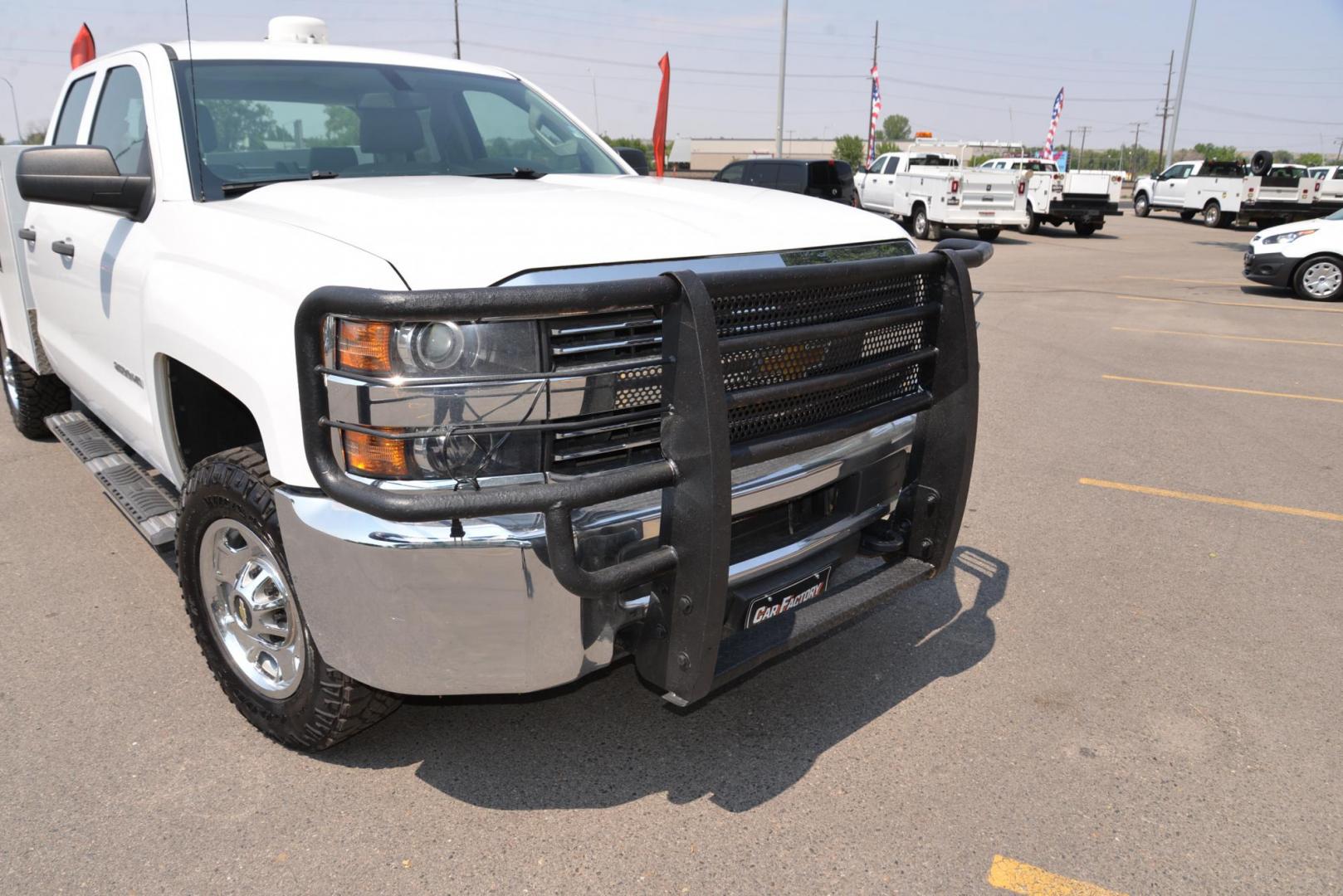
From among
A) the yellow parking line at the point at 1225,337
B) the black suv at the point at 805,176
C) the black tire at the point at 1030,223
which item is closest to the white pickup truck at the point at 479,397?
the yellow parking line at the point at 1225,337

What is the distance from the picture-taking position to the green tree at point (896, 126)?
15600cm

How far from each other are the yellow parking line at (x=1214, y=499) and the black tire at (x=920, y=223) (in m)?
17.3

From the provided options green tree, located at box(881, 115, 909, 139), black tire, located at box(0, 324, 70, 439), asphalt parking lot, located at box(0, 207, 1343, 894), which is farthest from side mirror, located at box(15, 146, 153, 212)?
green tree, located at box(881, 115, 909, 139)

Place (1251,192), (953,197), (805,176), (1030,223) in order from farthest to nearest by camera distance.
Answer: (1251,192), (1030,223), (953,197), (805,176)

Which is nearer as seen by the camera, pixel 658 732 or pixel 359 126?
pixel 658 732

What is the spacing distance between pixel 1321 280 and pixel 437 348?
1523cm

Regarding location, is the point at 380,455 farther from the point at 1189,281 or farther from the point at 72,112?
the point at 1189,281

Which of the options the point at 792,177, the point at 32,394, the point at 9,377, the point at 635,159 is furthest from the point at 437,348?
the point at 792,177

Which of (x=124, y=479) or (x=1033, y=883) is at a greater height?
(x=124, y=479)

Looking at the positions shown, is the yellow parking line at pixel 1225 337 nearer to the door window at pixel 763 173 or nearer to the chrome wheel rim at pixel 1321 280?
the chrome wheel rim at pixel 1321 280

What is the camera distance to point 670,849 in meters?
2.64

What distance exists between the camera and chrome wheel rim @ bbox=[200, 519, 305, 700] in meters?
2.79

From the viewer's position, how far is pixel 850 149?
8812cm

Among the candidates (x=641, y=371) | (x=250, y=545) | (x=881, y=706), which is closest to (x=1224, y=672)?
(x=881, y=706)
